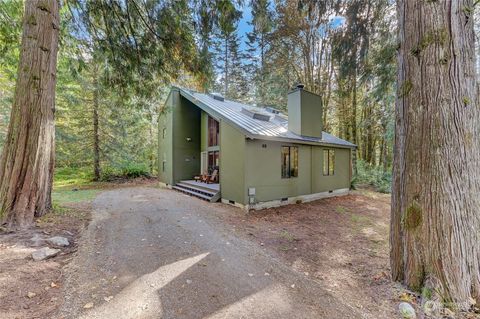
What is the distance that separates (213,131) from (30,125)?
8.08m

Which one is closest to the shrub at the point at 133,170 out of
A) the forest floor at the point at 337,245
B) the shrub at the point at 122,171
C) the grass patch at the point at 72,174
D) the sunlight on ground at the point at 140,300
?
the shrub at the point at 122,171

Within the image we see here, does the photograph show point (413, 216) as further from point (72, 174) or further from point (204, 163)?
point (72, 174)

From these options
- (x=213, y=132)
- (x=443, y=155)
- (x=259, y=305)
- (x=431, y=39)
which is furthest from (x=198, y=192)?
(x=431, y=39)

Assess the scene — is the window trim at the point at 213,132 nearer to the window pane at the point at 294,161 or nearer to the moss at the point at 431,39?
the window pane at the point at 294,161

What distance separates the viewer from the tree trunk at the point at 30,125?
481cm

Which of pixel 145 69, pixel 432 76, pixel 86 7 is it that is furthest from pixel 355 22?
pixel 86 7

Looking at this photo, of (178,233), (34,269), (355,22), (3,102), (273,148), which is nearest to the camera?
(34,269)

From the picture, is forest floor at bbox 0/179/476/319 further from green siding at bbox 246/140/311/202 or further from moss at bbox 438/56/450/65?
moss at bbox 438/56/450/65

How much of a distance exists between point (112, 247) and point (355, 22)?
767cm

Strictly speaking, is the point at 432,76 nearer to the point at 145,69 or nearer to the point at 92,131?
the point at 145,69

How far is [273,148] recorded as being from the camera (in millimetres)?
8812

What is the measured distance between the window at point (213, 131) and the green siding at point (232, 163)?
2.86 m

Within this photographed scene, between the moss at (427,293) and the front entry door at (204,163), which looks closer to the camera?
the moss at (427,293)

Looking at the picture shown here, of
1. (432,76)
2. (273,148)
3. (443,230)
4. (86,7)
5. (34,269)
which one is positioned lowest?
(34,269)
